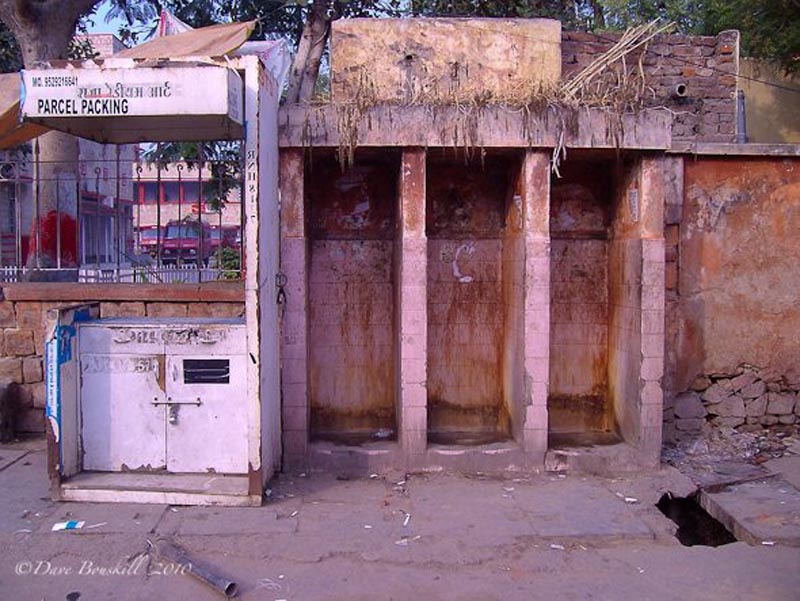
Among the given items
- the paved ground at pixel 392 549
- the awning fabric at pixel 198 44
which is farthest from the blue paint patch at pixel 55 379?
the awning fabric at pixel 198 44

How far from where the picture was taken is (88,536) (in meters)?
5.32

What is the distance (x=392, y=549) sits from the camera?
5289mm

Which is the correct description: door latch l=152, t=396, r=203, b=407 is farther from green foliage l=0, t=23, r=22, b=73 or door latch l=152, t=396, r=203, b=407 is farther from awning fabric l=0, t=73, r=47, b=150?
green foliage l=0, t=23, r=22, b=73

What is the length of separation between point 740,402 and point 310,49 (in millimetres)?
7477

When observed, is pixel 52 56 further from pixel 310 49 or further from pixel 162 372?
pixel 162 372

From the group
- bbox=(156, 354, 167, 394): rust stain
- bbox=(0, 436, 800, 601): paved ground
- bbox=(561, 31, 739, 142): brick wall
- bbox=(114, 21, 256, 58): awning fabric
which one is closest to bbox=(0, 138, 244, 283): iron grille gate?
bbox=(114, 21, 256, 58): awning fabric

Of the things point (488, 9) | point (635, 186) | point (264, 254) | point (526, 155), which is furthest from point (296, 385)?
point (488, 9)

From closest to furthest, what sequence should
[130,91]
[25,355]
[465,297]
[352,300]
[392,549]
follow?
[392,549]
[130,91]
[352,300]
[465,297]
[25,355]

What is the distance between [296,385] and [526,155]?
9.38ft

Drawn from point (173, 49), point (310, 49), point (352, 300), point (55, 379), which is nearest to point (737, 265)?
point (352, 300)

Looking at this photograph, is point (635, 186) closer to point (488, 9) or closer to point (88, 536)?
point (88, 536)

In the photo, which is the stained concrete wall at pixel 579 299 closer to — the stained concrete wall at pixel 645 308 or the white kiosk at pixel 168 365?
the stained concrete wall at pixel 645 308

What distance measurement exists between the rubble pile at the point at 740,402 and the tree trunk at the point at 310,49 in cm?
669

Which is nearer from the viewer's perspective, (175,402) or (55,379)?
(55,379)
